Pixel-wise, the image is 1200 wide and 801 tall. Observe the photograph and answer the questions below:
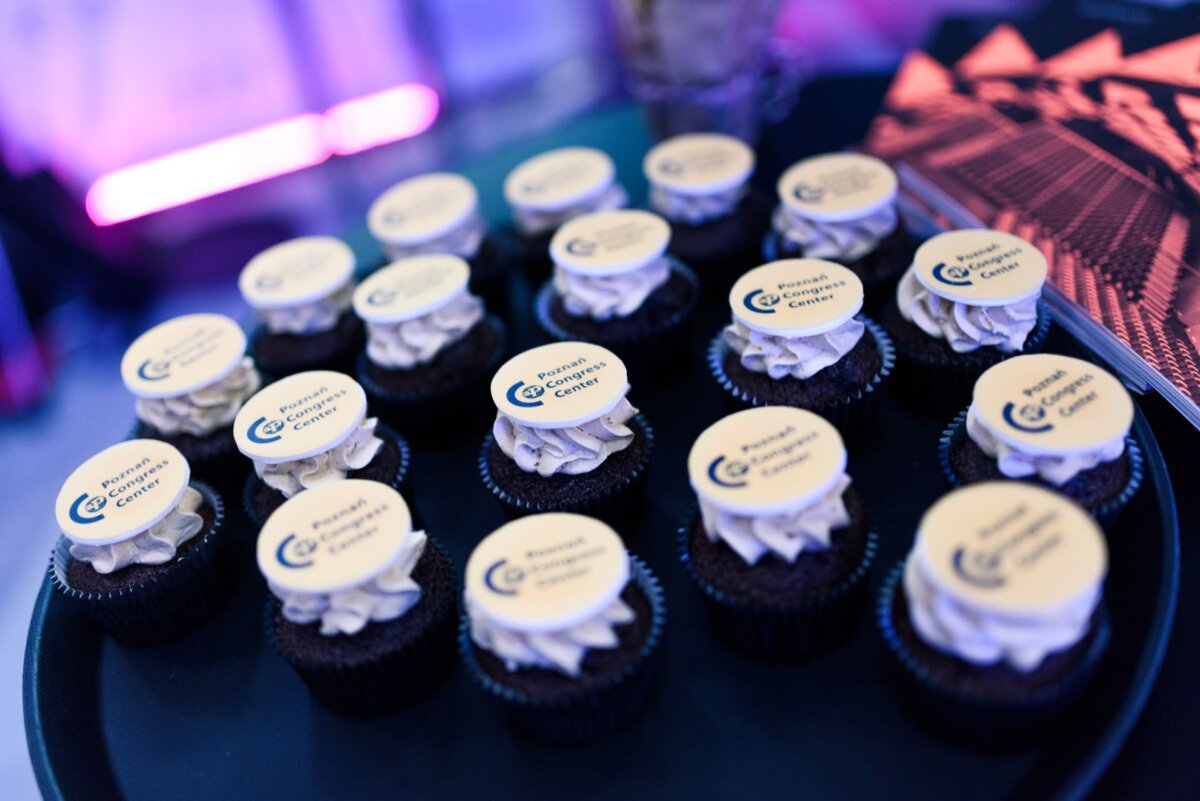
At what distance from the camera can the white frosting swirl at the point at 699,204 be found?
4094 mm

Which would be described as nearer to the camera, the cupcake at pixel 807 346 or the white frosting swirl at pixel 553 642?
the white frosting swirl at pixel 553 642

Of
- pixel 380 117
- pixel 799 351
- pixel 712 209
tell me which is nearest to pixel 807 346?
pixel 799 351

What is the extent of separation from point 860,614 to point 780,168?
2.45 metres

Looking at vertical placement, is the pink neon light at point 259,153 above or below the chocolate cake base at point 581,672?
above

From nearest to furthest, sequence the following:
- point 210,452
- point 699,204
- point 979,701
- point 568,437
A: point 979,701 → point 568,437 → point 210,452 → point 699,204

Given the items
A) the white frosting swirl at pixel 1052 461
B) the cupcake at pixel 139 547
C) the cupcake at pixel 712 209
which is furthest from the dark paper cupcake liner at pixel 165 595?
the white frosting swirl at pixel 1052 461

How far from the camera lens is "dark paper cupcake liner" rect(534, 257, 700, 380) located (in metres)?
3.70

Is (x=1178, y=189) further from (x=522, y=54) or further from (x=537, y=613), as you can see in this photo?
(x=522, y=54)

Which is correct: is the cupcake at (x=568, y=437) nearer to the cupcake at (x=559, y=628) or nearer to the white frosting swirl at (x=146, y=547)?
the cupcake at (x=559, y=628)

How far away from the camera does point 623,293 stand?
12.1 feet

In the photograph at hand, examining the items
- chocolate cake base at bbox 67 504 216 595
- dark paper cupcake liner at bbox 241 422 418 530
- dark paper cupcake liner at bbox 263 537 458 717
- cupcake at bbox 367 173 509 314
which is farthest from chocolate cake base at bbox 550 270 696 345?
chocolate cake base at bbox 67 504 216 595

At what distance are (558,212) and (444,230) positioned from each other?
47cm

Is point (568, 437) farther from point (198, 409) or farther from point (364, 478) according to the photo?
point (198, 409)

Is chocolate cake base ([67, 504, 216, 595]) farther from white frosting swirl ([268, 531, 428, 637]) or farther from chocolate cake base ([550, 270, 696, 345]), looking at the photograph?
chocolate cake base ([550, 270, 696, 345])
